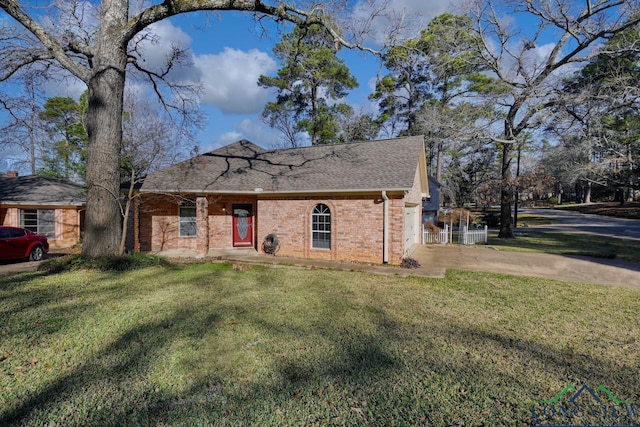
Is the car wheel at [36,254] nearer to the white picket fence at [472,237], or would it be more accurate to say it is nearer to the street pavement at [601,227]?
the white picket fence at [472,237]

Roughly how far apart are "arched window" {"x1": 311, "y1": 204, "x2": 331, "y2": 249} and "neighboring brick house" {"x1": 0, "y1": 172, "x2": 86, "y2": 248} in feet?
44.8

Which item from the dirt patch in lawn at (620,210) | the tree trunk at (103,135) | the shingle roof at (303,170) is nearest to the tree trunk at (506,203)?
A: the shingle roof at (303,170)

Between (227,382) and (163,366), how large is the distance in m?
0.94

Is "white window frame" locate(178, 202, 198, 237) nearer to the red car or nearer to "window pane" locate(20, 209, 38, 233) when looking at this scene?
the red car

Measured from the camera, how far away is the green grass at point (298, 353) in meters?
2.99

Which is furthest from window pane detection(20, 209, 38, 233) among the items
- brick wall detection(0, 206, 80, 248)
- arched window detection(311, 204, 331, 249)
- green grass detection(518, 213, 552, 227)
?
green grass detection(518, 213, 552, 227)

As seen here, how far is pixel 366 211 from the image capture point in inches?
437

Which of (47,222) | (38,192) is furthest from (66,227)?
(38,192)

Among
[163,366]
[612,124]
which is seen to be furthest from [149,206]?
[612,124]

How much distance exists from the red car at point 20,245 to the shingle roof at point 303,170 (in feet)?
15.4

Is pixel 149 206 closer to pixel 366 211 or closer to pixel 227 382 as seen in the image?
pixel 366 211

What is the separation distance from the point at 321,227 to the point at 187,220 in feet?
21.4

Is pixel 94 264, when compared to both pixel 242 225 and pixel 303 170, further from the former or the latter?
pixel 303 170

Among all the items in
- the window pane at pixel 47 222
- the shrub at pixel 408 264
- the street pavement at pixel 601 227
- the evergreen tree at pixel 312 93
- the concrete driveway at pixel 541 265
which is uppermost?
the evergreen tree at pixel 312 93
